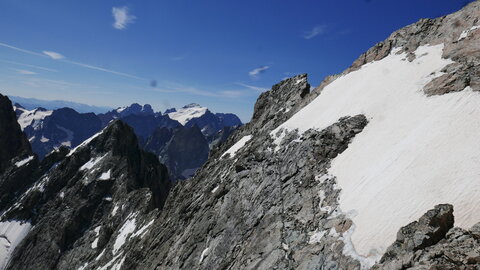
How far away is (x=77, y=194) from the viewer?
289ft

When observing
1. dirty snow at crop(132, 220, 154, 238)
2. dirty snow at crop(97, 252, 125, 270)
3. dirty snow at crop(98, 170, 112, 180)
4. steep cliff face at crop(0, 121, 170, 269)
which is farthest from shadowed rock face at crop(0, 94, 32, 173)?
dirty snow at crop(132, 220, 154, 238)

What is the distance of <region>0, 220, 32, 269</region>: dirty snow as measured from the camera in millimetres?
88250

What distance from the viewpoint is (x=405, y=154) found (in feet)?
65.7

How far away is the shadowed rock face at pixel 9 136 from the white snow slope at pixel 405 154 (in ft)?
472

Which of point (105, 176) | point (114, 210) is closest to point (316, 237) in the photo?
point (114, 210)

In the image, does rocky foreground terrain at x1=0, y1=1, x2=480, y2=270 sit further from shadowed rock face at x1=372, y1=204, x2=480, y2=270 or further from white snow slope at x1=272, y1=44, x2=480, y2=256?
white snow slope at x1=272, y1=44, x2=480, y2=256

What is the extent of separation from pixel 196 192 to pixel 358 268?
29.7 metres

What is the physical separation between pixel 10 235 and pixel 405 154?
106471 mm

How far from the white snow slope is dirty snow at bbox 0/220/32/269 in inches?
3658

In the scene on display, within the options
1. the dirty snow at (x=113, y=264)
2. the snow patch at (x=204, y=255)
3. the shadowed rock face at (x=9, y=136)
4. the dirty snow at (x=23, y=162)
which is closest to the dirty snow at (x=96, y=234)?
the dirty snow at (x=113, y=264)

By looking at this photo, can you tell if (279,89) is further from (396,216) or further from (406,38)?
(396,216)

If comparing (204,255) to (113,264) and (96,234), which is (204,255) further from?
(96,234)

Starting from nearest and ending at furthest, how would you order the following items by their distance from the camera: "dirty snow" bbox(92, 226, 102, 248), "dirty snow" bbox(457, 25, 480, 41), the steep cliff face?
"dirty snow" bbox(457, 25, 480, 41), the steep cliff face, "dirty snow" bbox(92, 226, 102, 248)

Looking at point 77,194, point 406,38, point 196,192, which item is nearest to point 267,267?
point 196,192
